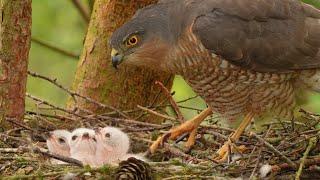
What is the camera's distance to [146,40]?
6191 mm

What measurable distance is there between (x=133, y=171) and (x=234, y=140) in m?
1.13

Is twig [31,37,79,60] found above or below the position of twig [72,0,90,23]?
below

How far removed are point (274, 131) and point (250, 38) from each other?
28.1 inches

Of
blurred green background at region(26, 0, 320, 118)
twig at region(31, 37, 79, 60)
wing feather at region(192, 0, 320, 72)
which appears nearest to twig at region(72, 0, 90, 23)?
twig at region(31, 37, 79, 60)

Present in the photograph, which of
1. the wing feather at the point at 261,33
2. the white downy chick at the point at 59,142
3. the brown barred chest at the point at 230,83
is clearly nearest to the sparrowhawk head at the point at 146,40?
the brown barred chest at the point at 230,83

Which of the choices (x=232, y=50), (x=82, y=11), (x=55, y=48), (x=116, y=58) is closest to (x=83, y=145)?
(x=116, y=58)

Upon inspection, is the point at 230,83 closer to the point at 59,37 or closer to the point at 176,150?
the point at 176,150

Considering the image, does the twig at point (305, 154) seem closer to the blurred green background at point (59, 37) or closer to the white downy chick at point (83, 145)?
the white downy chick at point (83, 145)

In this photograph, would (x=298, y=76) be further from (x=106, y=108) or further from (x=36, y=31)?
(x=36, y=31)

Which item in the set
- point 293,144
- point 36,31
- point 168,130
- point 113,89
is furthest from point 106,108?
point 36,31

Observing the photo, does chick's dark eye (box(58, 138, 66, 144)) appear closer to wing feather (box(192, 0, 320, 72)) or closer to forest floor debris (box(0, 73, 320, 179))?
forest floor debris (box(0, 73, 320, 179))

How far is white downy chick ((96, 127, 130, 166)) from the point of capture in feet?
18.5

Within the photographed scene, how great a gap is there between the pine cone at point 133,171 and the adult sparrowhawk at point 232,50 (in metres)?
1.00

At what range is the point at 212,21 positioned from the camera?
5.86 meters
